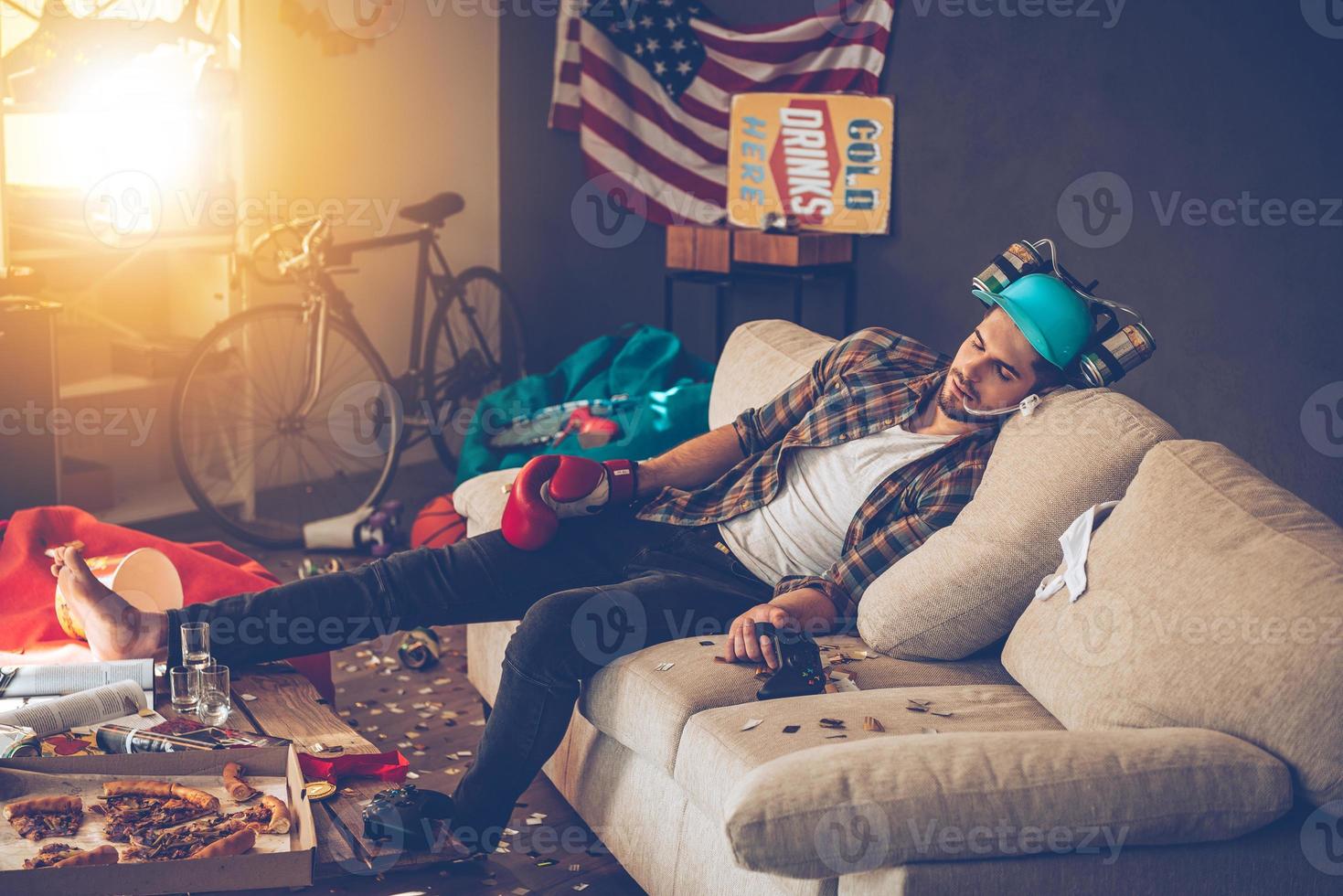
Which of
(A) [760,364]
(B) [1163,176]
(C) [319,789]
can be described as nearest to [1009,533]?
(A) [760,364]

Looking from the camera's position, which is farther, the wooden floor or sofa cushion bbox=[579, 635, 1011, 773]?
the wooden floor

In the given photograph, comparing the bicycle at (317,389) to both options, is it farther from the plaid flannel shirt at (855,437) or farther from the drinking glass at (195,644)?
the plaid flannel shirt at (855,437)

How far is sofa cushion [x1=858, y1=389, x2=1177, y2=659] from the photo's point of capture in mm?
2098

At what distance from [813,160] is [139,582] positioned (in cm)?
299

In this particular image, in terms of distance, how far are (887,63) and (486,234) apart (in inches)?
73.2

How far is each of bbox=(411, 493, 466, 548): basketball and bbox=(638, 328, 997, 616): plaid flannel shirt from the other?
1.04m

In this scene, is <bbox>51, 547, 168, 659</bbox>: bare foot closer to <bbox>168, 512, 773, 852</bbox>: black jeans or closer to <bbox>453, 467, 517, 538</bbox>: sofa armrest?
<bbox>168, 512, 773, 852</bbox>: black jeans

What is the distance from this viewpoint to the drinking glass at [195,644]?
2.19m

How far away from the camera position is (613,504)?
2.67 metres

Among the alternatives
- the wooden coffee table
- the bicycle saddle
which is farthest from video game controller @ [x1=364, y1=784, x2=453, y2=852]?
the bicycle saddle

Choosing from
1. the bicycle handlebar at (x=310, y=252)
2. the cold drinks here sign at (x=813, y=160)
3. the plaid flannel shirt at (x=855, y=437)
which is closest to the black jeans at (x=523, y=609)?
the plaid flannel shirt at (x=855, y=437)

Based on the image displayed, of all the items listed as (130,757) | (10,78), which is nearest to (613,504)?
(130,757)

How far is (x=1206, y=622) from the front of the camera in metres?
1.75

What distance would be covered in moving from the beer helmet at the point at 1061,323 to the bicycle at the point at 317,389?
8.33 feet
